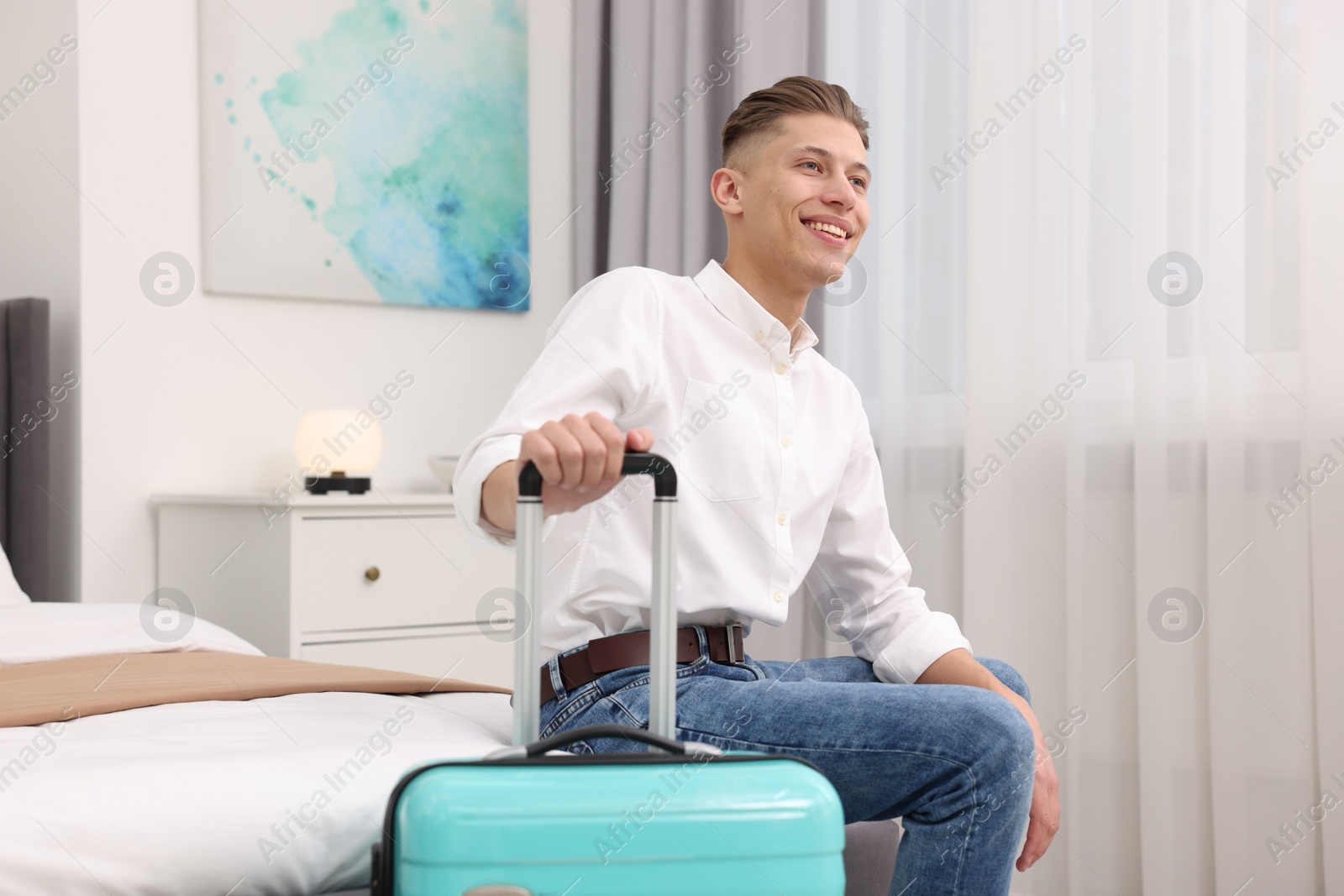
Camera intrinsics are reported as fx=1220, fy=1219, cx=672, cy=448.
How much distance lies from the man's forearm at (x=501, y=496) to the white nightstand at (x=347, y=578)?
1557mm

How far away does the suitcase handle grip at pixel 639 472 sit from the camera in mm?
854

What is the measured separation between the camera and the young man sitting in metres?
1.02

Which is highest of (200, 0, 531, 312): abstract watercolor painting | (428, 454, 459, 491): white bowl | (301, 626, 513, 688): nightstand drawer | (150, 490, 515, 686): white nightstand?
(200, 0, 531, 312): abstract watercolor painting

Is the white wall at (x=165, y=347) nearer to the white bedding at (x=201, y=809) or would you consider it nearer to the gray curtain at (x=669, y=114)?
the gray curtain at (x=669, y=114)

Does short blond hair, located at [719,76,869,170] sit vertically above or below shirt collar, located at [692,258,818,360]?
above

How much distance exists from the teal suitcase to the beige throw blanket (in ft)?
2.25

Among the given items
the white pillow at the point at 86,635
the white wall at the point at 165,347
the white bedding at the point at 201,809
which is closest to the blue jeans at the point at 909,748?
the white bedding at the point at 201,809

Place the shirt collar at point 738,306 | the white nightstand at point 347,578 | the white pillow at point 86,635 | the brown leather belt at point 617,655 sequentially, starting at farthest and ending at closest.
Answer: the white nightstand at point 347,578
the white pillow at point 86,635
the shirt collar at point 738,306
the brown leather belt at point 617,655

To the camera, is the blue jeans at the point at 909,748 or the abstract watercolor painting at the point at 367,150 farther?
the abstract watercolor painting at the point at 367,150

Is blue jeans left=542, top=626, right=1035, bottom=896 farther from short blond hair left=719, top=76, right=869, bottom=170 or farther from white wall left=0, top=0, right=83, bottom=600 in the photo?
white wall left=0, top=0, right=83, bottom=600

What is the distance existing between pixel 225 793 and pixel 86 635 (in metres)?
0.98

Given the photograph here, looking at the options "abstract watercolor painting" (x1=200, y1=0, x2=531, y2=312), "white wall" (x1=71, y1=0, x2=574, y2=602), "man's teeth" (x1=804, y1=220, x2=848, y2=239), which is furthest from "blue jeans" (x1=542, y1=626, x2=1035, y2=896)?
"abstract watercolor painting" (x1=200, y1=0, x2=531, y2=312)

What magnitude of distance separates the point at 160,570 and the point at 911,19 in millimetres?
2088

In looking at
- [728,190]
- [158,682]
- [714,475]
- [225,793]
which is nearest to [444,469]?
[158,682]
